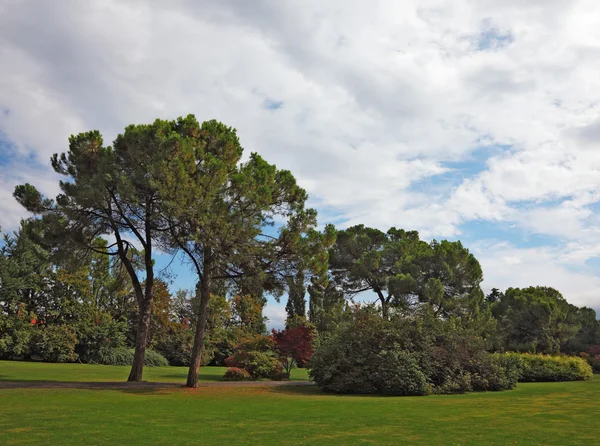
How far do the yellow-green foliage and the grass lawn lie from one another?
40.9 feet

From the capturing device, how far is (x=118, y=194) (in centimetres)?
2067

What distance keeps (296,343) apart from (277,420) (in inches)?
676

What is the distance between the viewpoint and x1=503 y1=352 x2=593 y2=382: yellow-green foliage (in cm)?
2849

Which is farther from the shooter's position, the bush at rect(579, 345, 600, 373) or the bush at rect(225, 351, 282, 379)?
the bush at rect(579, 345, 600, 373)

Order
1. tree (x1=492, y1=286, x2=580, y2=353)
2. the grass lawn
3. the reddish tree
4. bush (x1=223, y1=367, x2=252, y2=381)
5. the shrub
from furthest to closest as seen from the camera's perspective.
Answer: tree (x1=492, y1=286, x2=580, y2=353), the shrub, the reddish tree, bush (x1=223, y1=367, x2=252, y2=381), the grass lawn

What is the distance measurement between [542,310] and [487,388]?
32696 millimetres

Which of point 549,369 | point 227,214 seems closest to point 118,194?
point 227,214

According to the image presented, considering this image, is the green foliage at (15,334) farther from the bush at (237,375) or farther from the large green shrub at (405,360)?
the large green shrub at (405,360)

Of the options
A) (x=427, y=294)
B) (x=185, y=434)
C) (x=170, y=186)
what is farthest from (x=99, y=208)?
(x=427, y=294)

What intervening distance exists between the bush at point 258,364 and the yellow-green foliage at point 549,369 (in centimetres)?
1413

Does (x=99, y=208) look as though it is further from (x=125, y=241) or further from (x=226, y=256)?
(x=226, y=256)

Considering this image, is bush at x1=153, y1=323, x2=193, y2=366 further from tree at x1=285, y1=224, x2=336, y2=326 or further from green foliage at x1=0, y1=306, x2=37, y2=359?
tree at x1=285, y1=224, x2=336, y2=326

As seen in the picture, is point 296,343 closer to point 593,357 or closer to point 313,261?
point 313,261

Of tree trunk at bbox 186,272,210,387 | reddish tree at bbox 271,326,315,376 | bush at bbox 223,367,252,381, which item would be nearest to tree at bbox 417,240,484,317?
reddish tree at bbox 271,326,315,376
